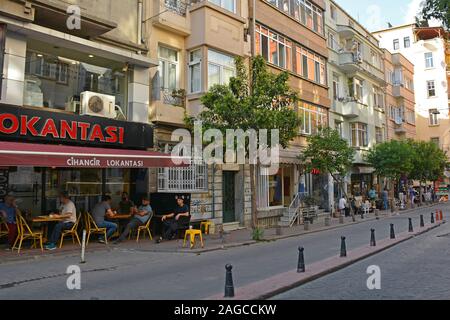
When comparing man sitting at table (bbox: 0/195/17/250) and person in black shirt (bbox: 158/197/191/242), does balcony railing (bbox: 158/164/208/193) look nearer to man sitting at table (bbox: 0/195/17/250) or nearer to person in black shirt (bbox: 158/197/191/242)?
person in black shirt (bbox: 158/197/191/242)

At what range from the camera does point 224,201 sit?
19.1 m

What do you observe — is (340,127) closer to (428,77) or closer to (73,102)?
(73,102)

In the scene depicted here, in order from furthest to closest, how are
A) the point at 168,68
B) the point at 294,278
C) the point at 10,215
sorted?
the point at 168,68 → the point at 10,215 → the point at 294,278

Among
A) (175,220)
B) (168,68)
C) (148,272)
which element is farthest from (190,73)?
(148,272)


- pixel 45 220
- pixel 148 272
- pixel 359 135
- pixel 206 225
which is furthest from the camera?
pixel 359 135

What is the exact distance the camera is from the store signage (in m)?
11.9

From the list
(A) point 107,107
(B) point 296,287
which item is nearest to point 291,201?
(A) point 107,107

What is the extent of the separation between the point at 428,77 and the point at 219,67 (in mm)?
46660

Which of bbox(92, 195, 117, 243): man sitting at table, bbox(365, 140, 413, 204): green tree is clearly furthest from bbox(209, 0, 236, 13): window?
bbox(365, 140, 413, 204): green tree

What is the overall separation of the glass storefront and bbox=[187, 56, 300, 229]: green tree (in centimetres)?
319

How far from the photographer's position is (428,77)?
2208 inches

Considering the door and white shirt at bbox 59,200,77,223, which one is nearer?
white shirt at bbox 59,200,77,223
